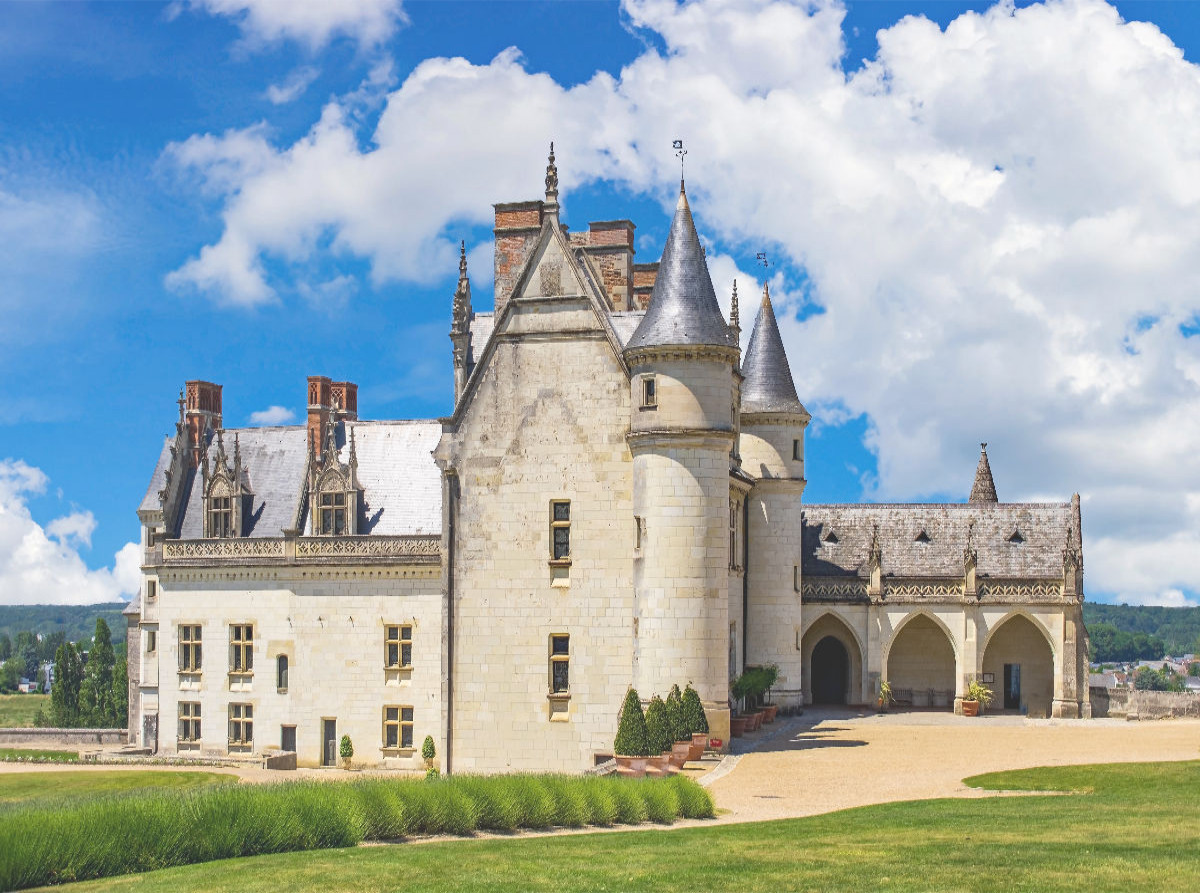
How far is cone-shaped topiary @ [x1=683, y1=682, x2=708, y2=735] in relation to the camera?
109 feet

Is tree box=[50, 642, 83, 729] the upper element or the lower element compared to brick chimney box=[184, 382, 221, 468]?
lower

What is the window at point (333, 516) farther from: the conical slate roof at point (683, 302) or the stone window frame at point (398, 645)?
the conical slate roof at point (683, 302)

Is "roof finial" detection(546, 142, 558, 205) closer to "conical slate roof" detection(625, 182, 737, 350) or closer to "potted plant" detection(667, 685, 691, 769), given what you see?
"conical slate roof" detection(625, 182, 737, 350)

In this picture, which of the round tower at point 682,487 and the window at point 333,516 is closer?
the round tower at point 682,487

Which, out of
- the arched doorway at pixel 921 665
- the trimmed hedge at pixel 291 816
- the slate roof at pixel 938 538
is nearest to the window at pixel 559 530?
the trimmed hedge at pixel 291 816

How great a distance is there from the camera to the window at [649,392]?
35688 mm

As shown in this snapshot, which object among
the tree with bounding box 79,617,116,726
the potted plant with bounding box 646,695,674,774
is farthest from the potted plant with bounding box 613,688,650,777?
the tree with bounding box 79,617,116,726

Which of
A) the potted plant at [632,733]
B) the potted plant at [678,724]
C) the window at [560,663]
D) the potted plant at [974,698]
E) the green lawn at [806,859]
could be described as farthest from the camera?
the potted plant at [974,698]

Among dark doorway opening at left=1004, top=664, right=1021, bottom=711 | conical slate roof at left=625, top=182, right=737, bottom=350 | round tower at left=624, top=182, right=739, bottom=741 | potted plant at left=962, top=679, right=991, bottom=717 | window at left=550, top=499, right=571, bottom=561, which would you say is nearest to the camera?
round tower at left=624, top=182, right=739, bottom=741

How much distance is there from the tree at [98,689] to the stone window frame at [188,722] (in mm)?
36444

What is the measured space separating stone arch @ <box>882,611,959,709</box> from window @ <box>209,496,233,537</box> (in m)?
24.2

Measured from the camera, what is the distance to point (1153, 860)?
17312 millimetres

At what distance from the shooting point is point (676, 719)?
33344 mm

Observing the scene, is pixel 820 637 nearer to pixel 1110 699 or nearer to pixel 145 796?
pixel 1110 699
